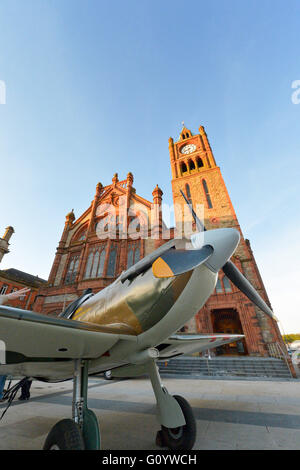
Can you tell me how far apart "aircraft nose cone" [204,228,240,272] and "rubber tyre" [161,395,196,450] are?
246cm

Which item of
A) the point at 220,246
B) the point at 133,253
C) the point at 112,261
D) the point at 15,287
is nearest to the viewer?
the point at 220,246

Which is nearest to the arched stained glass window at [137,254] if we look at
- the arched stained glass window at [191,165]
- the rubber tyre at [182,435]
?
the rubber tyre at [182,435]

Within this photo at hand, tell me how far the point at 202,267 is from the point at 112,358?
7.18ft

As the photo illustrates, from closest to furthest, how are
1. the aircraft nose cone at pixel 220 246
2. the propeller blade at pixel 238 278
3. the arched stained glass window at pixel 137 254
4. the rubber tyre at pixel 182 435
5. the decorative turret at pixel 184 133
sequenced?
the aircraft nose cone at pixel 220 246
the rubber tyre at pixel 182 435
the propeller blade at pixel 238 278
the arched stained glass window at pixel 137 254
the decorative turret at pixel 184 133

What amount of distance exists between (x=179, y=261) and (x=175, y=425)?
2512mm

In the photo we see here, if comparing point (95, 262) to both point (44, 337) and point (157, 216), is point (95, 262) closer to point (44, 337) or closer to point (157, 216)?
point (157, 216)

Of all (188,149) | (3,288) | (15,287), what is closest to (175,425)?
(3,288)

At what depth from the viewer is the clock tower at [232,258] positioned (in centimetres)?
1415

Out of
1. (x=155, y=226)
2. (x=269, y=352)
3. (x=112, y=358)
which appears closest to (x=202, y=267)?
(x=112, y=358)

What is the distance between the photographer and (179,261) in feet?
7.52

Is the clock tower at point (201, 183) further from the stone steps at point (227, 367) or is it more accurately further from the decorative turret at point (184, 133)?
Answer: the stone steps at point (227, 367)

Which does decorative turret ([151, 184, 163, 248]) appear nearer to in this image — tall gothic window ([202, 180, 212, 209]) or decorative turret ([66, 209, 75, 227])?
tall gothic window ([202, 180, 212, 209])

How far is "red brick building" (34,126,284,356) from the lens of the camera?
49.5 ft

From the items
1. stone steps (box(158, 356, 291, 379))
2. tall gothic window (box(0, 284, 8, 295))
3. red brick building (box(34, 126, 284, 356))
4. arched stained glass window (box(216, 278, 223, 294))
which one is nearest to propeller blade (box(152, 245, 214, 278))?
stone steps (box(158, 356, 291, 379))
